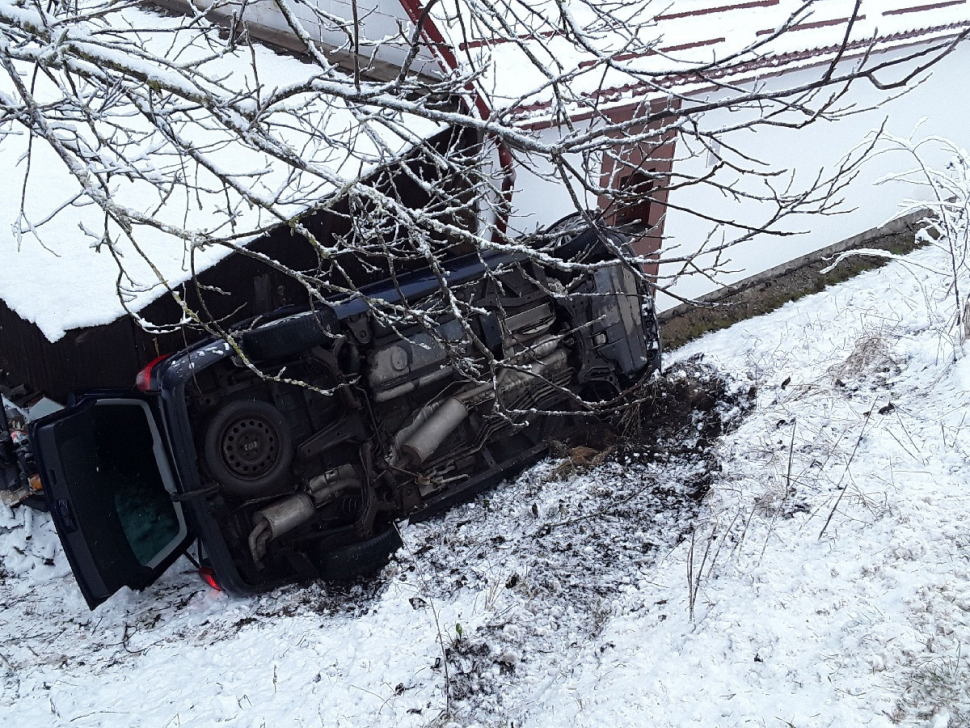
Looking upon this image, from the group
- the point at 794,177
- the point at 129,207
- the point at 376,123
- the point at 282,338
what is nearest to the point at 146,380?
the point at 282,338

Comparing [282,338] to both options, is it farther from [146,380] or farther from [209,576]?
[209,576]

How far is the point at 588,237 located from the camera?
7109 mm

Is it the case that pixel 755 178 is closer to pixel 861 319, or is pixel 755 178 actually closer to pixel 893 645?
pixel 861 319

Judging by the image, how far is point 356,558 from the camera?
563cm

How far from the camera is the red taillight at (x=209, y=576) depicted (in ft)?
17.3

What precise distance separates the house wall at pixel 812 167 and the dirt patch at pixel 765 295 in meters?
0.24

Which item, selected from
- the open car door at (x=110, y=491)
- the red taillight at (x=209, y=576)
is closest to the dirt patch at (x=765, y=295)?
the red taillight at (x=209, y=576)

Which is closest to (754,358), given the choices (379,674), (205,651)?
(379,674)

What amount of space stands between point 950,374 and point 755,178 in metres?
3.74

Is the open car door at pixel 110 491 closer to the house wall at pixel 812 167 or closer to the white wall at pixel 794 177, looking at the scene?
the white wall at pixel 794 177

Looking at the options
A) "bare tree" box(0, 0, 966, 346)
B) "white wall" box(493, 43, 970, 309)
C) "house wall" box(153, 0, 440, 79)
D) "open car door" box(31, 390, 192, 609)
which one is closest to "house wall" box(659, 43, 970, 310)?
"white wall" box(493, 43, 970, 309)

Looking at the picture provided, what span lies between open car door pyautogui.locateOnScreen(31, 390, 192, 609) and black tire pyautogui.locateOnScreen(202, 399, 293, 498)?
14.6 inches

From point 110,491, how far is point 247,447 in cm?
107

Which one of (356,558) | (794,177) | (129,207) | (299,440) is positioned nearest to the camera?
(356,558)
